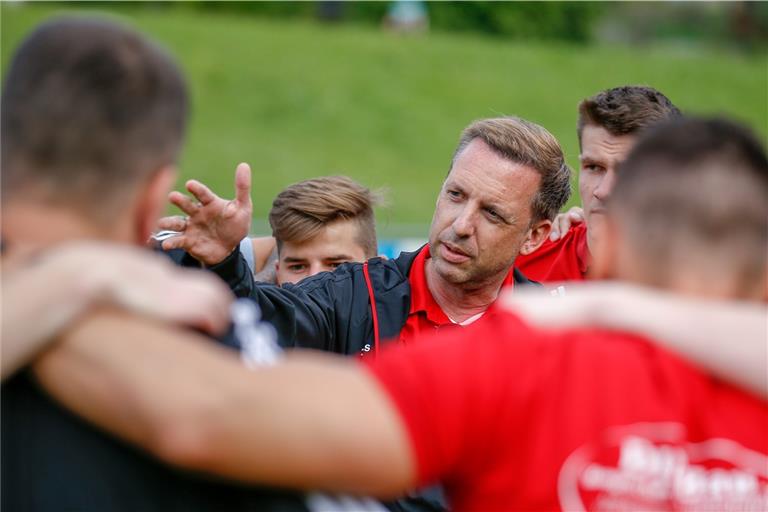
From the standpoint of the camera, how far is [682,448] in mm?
1951

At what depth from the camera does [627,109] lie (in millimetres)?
5164

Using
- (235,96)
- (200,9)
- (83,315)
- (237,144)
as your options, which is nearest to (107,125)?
(83,315)

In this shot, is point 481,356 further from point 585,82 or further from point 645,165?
point 585,82

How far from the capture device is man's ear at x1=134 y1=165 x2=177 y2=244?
2.03m

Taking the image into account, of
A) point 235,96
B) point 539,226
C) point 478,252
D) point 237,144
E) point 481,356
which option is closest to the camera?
point 481,356

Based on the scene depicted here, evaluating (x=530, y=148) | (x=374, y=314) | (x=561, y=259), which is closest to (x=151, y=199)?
(x=374, y=314)

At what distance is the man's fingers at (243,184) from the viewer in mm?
3170

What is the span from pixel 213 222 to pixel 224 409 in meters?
1.55

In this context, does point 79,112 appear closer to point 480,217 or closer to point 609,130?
point 480,217

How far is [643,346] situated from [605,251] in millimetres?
276

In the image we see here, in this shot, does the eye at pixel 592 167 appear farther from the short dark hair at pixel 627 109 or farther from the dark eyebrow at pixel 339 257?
the dark eyebrow at pixel 339 257

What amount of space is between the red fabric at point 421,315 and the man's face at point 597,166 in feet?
3.30

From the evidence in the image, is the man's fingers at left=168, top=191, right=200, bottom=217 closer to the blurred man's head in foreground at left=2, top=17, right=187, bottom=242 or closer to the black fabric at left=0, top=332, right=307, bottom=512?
the blurred man's head in foreground at left=2, top=17, right=187, bottom=242

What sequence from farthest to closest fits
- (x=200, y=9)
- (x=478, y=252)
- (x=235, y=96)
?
1. (x=200, y=9)
2. (x=235, y=96)
3. (x=478, y=252)
